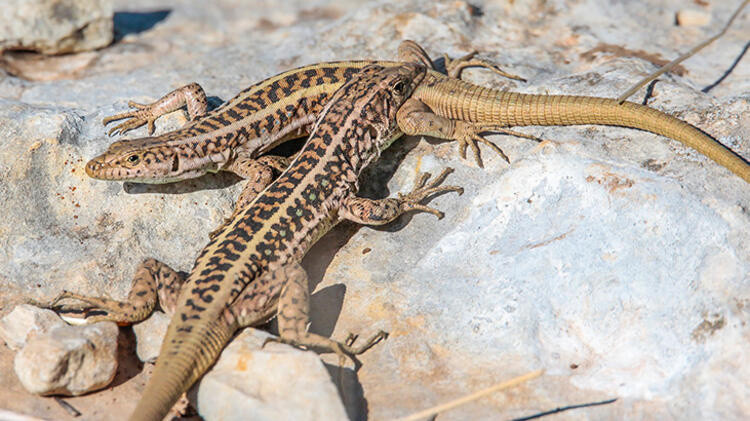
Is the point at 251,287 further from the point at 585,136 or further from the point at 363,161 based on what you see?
the point at 585,136

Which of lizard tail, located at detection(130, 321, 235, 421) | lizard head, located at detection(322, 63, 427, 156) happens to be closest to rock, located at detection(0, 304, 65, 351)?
lizard tail, located at detection(130, 321, 235, 421)

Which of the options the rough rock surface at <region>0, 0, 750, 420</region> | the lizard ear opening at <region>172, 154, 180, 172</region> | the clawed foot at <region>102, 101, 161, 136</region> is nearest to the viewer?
the rough rock surface at <region>0, 0, 750, 420</region>

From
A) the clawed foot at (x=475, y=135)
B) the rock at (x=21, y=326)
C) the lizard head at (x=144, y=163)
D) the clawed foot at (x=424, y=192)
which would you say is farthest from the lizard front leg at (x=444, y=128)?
the rock at (x=21, y=326)

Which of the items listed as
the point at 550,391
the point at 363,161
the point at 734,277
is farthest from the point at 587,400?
the point at 363,161

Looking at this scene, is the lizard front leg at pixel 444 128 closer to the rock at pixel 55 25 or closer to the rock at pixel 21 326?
the rock at pixel 21 326

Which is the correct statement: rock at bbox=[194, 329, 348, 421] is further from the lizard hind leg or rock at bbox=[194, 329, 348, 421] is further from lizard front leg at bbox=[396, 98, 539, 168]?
lizard front leg at bbox=[396, 98, 539, 168]

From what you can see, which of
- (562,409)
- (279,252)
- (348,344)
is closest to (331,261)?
(279,252)

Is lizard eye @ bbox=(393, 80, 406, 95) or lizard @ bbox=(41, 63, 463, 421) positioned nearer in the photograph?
lizard @ bbox=(41, 63, 463, 421)
